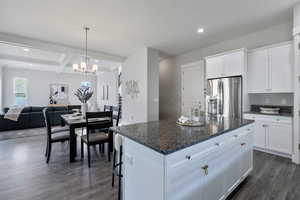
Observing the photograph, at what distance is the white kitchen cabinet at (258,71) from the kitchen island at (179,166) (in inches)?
95.5

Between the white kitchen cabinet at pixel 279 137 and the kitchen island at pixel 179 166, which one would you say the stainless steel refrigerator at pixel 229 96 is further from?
the kitchen island at pixel 179 166

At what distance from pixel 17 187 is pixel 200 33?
4.80 m

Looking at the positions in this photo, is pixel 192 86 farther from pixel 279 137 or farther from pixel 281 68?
pixel 279 137

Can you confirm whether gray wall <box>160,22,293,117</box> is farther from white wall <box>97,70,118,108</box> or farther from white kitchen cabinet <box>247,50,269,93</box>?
white wall <box>97,70,118,108</box>

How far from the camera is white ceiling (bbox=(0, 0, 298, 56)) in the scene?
8.96 feet

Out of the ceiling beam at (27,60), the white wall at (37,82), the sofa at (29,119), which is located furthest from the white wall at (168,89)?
the white wall at (37,82)

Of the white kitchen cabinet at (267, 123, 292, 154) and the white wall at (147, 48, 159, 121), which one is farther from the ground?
the white wall at (147, 48, 159, 121)

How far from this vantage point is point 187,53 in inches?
220

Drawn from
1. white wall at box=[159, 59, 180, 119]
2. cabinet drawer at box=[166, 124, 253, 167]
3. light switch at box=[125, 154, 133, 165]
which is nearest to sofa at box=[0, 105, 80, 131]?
white wall at box=[159, 59, 180, 119]

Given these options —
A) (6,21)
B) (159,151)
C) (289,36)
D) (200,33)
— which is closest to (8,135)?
(6,21)

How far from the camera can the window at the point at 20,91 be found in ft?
27.9

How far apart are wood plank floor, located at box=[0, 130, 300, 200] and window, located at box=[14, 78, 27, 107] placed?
22.6 ft

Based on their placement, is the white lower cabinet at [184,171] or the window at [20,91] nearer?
the white lower cabinet at [184,171]

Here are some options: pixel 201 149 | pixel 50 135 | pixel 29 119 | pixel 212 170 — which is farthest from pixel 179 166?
pixel 29 119
